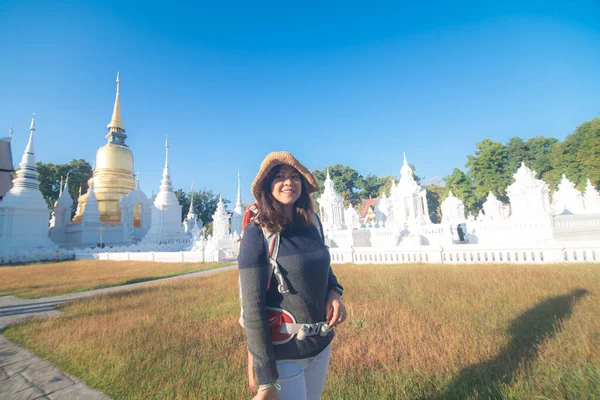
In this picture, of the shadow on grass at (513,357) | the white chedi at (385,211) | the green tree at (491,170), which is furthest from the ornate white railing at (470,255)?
the green tree at (491,170)

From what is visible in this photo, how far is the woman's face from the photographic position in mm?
1691

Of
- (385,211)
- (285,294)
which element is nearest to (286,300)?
(285,294)

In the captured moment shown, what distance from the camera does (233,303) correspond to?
583 cm

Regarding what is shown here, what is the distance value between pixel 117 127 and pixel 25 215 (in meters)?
20.5

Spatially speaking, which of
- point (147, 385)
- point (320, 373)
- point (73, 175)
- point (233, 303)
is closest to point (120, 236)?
point (73, 175)

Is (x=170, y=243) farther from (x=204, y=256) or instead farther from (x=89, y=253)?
(x=204, y=256)

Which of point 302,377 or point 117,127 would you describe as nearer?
point 302,377

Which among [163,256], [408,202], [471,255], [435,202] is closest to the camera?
[471,255]

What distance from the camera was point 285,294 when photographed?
1.47 meters

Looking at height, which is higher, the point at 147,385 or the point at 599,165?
the point at 599,165

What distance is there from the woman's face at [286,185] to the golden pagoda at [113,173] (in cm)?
3454

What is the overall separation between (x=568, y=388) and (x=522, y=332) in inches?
47.4

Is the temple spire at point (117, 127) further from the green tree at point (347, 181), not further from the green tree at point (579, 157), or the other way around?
the green tree at point (579, 157)

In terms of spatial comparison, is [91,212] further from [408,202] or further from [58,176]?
[408,202]
